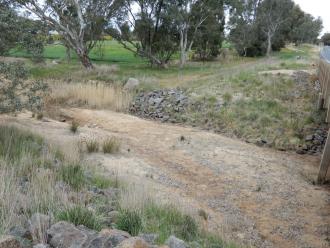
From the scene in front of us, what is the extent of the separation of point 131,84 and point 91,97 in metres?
3.05

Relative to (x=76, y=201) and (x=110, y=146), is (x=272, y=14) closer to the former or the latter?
(x=110, y=146)

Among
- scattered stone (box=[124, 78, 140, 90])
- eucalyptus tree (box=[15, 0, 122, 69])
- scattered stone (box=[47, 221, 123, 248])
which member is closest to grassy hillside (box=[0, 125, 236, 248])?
scattered stone (box=[47, 221, 123, 248])

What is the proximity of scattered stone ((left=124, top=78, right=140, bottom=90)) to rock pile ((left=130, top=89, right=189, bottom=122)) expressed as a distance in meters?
1.10

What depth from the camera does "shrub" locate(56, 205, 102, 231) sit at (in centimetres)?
489

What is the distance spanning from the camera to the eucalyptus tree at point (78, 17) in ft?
89.1

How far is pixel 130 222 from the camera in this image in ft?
17.2

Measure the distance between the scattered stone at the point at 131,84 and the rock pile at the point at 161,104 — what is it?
1096mm

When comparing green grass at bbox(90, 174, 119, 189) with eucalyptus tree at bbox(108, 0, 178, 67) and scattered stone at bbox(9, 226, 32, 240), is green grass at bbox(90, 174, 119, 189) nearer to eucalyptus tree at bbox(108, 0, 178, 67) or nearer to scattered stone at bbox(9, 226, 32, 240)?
scattered stone at bbox(9, 226, 32, 240)

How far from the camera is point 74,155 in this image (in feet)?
31.1

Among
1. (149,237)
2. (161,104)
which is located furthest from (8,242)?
(161,104)

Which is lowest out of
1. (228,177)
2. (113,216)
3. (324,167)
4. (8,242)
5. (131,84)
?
(228,177)

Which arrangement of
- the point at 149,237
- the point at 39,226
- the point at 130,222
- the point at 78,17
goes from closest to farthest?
the point at 39,226
the point at 149,237
the point at 130,222
the point at 78,17

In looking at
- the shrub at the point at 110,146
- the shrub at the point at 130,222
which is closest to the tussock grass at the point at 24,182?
the shrub at the point at 130,222

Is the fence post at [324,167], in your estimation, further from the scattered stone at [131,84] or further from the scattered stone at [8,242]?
the scattered stone at [131,84]
